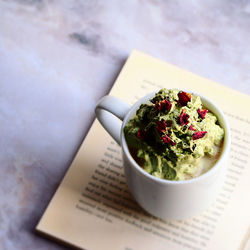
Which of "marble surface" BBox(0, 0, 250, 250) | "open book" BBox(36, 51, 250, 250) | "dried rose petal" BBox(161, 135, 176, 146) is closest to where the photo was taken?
"dried rose petal" BBox(161, 135, 176, 146)

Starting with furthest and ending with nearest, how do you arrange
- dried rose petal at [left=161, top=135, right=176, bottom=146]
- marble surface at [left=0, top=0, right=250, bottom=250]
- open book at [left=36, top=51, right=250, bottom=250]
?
marble surface at [left=0, top=0, right=250, bottom=250]
open book at [left=36, top=51, right=250, bottom=250]
dried rose petal at [left=161, top=135, right=176, bottom=146]

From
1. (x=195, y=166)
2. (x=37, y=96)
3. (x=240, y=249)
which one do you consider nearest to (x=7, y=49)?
(x=37, y=96)

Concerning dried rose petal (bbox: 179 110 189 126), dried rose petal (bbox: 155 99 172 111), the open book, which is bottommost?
the open book

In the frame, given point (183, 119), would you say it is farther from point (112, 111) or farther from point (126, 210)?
point (126, 210)

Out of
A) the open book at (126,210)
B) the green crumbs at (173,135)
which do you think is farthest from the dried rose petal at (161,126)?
the open book at (126,210)

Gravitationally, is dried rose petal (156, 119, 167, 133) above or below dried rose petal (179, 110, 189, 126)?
below

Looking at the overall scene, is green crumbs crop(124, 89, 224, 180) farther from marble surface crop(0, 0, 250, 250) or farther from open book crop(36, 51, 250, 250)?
marble surface crop(0, 0, 250, 250)

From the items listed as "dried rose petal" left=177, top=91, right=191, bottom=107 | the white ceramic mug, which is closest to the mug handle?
the white ceramic mug

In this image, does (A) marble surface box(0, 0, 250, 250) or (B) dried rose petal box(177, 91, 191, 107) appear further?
(A) marble surface box(0, 0, 250, 250)
